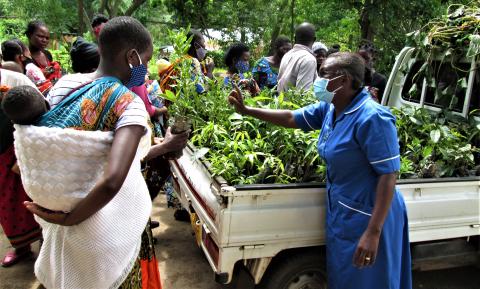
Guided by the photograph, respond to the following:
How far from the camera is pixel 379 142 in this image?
198cm

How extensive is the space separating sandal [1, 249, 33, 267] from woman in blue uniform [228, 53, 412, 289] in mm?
2590

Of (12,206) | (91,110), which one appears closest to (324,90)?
(91,110)

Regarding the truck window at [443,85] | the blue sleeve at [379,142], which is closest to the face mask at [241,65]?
the truck window at [443,85]

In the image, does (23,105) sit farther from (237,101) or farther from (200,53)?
(200,53)

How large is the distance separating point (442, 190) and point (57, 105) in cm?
233

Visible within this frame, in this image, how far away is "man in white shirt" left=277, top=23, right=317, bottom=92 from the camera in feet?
13.8

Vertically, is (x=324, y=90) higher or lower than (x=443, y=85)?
higher

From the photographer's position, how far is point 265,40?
16438 mm

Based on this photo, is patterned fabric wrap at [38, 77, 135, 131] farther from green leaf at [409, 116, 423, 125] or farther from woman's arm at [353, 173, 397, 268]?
green leaf at [409, 116, 423, 125]

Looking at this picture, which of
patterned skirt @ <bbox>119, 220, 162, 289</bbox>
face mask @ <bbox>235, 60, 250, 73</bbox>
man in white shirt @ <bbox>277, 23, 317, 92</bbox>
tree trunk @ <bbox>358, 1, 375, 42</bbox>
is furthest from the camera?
tree trunk @ <bbox>358, 1, 375, 42</bbox>

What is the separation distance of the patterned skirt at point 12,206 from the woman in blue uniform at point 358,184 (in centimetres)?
246

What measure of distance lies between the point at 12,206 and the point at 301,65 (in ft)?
9.74

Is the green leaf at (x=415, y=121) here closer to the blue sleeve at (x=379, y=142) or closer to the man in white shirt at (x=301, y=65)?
the man in white shirt at (x=301, y=65)

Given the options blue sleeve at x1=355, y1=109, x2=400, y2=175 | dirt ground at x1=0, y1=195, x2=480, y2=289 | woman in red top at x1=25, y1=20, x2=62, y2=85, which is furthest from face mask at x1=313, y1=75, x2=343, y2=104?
woman in red top at x1=25, y1=20, x2=62, y2=85
